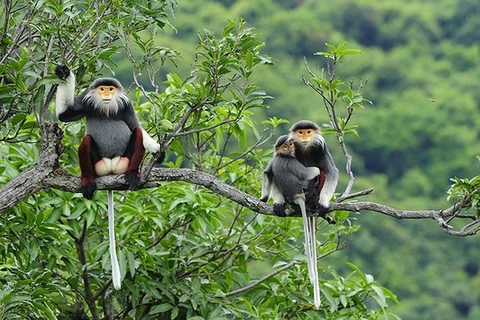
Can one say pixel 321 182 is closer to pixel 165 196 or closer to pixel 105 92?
pixel 165 196

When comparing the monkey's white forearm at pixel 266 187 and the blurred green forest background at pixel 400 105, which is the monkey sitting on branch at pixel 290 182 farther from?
the blurred green forest background at pixel 400 105

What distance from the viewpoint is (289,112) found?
42.2 metres

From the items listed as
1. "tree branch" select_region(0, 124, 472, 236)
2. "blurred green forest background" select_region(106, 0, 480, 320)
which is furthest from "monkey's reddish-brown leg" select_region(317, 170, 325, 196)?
"blurred green forest background" select_region(106, 0, 480, 320)

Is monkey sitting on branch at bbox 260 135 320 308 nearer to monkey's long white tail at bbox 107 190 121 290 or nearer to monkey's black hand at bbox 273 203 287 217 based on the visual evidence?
monkey's black hand at bbox 273 203 287 217

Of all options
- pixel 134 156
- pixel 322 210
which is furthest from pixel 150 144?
pixel 322 210

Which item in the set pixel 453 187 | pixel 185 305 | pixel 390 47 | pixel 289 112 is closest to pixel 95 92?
pixel 185 305

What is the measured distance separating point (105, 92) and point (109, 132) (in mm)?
214

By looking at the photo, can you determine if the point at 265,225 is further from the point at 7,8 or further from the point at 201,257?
the point at 7,8

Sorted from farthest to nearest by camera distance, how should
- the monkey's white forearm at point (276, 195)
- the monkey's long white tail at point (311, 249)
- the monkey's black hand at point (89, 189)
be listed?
the monkey's white forearm at point (276, 195), the monkey's long white tail at point (311, 249), the monkey's black hand at point (89, 189)

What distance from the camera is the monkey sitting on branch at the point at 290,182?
5113 mm

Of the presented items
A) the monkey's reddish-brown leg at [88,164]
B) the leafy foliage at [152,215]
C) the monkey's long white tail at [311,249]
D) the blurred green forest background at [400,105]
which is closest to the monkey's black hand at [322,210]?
the monkey's long white tail at [311,249]

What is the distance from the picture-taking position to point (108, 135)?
4996 mm

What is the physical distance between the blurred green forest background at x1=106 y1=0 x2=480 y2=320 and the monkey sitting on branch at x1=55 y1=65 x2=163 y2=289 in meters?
21.2

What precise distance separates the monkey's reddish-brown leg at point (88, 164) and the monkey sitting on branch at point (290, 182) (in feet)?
3.17
